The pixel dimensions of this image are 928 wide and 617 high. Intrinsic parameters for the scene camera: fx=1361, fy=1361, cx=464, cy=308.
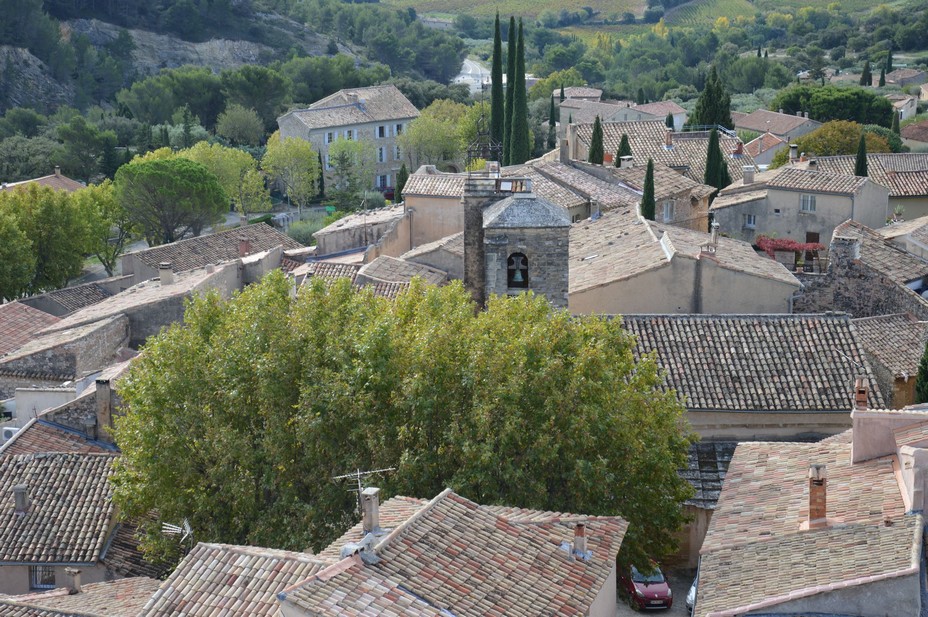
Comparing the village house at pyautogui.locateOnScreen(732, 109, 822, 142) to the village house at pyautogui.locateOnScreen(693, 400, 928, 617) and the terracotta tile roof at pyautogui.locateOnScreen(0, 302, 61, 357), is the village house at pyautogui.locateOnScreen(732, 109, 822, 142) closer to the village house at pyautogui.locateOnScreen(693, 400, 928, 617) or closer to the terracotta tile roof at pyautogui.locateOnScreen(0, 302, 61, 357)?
the terracotta tile roof at pyautogui.locateOnScreen(0, 302, 61, 357)

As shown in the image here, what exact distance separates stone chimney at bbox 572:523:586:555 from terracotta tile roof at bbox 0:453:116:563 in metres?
11.0

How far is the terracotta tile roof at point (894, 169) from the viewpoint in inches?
2254

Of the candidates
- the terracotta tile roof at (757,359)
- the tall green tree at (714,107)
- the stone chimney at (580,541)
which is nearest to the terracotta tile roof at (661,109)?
the tall green tree at (714,107)

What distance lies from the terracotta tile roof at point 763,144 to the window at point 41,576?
5438 cm

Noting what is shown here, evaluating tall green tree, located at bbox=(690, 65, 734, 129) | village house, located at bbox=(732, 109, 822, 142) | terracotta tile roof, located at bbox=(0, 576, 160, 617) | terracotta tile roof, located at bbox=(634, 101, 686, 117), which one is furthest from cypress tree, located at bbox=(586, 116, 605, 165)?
terracotta tile roof, located at bbox=(0, 576, 160, 617)

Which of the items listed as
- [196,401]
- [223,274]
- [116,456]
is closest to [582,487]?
[196,401]

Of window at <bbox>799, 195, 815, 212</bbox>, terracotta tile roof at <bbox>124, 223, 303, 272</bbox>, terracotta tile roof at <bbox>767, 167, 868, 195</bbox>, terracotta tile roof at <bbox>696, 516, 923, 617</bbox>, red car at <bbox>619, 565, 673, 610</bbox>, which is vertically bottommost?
terracotta tile roof at <bbox>124, 223, 303, 272</bbox>

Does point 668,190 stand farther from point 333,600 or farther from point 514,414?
point 333,600

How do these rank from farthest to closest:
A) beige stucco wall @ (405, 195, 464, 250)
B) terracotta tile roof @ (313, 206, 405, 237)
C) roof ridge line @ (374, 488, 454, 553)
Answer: terracotta tile roof @ (313, 206, 405, 237) → beige stucco wall @ (405, 195, 464, 250) → roof ridge line @ (374, 488, 454, 553)

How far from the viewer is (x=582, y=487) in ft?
78.0

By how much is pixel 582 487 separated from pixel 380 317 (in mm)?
5348

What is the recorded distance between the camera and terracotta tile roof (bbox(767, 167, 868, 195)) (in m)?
48.9

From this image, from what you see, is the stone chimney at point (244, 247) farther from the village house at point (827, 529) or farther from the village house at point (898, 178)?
the village house at point (827, 529)

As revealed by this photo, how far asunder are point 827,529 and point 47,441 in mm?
18882
